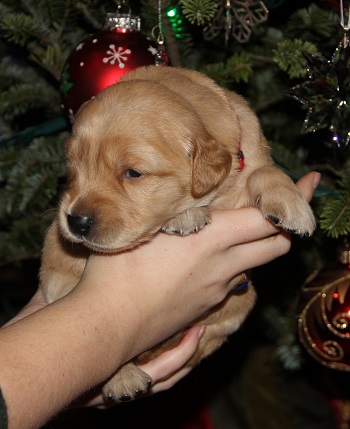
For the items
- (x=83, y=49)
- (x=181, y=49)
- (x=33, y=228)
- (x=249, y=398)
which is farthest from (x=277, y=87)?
(x=249, y=398)

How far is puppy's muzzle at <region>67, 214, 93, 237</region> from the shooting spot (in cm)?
188

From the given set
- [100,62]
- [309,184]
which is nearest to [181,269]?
[309,184]

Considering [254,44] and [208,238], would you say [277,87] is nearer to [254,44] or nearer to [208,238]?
[254,44]

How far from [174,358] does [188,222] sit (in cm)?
A: 54

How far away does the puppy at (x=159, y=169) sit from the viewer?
6.24 ft

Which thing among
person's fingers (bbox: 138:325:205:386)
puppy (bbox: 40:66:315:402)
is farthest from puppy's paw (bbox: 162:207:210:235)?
person's fingers (bbox: 138:325:205:386)

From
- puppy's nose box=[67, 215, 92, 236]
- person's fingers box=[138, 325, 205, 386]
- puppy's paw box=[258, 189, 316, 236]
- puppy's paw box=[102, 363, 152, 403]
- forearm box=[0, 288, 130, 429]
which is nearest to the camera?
forearm box=[0, 288, 130, 429]

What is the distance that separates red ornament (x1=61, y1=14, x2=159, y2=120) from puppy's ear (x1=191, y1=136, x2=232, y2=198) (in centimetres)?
47

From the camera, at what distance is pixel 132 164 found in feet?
6.24

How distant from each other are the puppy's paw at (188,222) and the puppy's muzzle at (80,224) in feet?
0.96

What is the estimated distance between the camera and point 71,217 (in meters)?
1.90

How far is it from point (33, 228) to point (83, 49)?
0.87 meters

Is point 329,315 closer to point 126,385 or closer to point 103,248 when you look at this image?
point 126,385

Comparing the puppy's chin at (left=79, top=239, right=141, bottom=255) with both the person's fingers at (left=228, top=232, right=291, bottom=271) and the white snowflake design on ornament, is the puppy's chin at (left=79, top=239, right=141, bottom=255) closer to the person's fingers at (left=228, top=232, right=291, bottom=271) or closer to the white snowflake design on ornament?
the person's fingers at (left=228, top=232, right=291, bottom=271)
